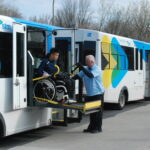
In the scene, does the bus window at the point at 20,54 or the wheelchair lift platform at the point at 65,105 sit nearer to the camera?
the bus window at the point at 20,54

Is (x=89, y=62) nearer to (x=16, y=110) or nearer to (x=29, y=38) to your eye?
(x=29, y=38)

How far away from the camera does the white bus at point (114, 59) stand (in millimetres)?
11164

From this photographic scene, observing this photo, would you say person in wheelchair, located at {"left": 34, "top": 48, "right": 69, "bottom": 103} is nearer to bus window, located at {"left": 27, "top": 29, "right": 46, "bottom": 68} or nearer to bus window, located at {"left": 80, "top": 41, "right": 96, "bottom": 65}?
bus window, located at {"left": 27, "top": 29, "right": 46, "bottom": 68}

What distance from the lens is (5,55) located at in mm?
7680

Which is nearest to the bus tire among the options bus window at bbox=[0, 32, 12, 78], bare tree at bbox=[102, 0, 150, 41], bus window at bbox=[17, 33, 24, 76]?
bus window at bbox=[17, 33, 24, 76]

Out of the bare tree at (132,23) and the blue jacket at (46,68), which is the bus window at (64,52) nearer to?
the blue jacket at (46,68)

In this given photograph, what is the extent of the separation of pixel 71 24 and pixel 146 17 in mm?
12201

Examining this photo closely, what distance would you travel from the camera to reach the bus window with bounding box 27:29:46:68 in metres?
9.00

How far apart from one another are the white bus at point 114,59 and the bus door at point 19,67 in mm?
1665

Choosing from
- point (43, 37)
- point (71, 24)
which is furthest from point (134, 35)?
point (43, 37)

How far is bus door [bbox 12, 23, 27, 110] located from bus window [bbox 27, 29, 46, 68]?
0.96 meters

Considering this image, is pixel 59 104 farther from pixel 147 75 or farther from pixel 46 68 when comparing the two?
pixel 147 75

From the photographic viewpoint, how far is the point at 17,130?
7.95m

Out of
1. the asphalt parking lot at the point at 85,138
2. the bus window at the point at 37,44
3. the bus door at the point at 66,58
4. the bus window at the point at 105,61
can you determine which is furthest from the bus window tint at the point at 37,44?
the bus window at the point at 105,61
